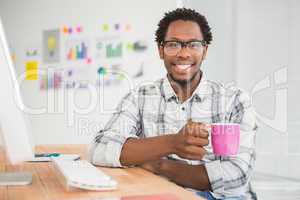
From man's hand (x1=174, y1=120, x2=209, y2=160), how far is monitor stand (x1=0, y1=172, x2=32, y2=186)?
447 mm

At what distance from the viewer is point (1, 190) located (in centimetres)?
101

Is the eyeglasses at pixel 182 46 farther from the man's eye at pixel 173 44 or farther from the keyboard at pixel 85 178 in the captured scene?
the keyboard at pixel 85 178

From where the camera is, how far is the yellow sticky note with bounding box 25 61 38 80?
3.90 meters

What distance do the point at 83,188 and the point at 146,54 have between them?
3.01 metres

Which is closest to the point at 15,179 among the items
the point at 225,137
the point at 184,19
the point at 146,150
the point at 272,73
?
the point at 146,150

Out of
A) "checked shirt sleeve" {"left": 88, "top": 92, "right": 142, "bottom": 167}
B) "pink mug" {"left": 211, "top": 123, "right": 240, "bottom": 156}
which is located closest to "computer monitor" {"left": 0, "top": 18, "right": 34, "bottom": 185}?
"checked shirt sleeve" {"left": 88, "top": 92, "right": 142, "bottom": 167}

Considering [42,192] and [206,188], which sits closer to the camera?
[42,192]

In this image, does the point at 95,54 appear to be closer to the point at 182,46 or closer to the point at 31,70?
the point at 31,70

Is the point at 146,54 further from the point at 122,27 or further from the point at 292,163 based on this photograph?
the point at 292,163

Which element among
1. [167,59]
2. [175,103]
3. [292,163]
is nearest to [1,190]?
[175,103]

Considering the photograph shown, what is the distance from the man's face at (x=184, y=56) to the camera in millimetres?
1765

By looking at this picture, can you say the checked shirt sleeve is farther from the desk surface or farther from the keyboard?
the keyboard

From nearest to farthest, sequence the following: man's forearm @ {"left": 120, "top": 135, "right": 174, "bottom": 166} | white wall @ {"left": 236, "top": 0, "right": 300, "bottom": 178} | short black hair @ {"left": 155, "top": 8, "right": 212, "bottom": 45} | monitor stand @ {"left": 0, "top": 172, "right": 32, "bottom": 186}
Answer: monitor stand @ {"left": 0, "top": 172, "right": 32, "bottom": 186} → man's forearm @ {"left": 120, "top": 135, "right": 174, "bottom": 166} → short black hair @ {"left": 155, "top": 8, "right": 212, "bottom": 45} → white wall @ {"left": 236, "top": 0, "right": 300, "bottom": 178}

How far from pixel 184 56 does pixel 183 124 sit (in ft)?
0.92
